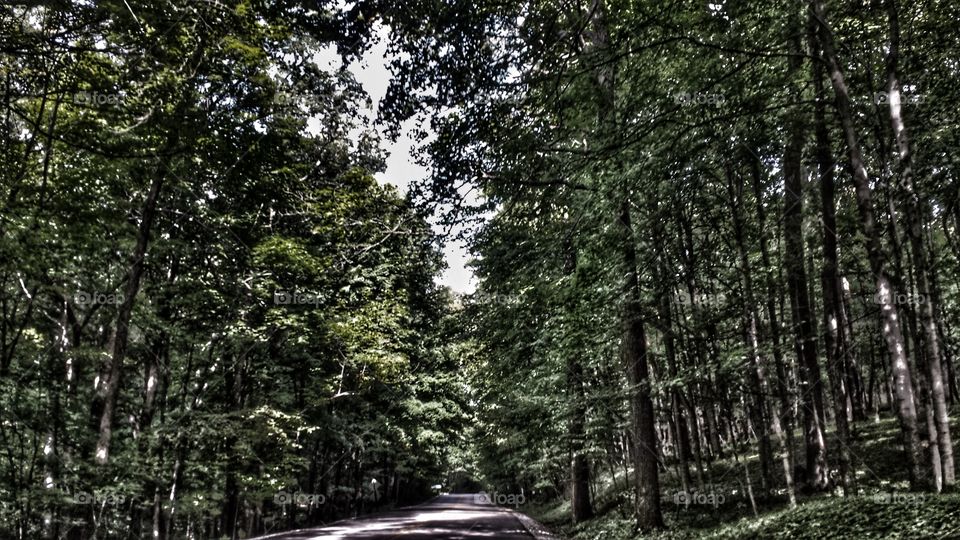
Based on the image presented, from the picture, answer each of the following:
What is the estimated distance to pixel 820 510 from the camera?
806cm

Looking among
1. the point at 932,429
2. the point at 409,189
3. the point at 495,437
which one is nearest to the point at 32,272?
the point at 409,189

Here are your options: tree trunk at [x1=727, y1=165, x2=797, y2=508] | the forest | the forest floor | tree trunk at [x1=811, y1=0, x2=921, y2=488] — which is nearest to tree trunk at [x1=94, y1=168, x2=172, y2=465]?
the forest

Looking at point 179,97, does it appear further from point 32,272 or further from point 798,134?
point 798,134

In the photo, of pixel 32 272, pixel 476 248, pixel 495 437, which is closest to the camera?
pixel 32 272

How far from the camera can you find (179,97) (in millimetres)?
8664

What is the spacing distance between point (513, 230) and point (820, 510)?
10.7 metres

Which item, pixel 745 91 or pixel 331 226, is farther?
pixel 331 226

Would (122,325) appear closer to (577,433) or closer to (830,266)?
(577,433)

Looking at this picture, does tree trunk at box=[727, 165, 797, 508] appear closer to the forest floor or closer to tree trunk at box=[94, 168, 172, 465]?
the forest floor

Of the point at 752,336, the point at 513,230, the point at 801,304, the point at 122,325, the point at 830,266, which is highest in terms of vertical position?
the point at 513,230

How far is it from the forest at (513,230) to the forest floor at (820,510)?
8 cm

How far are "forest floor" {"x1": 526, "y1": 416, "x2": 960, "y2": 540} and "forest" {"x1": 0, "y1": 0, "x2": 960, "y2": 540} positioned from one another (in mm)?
83

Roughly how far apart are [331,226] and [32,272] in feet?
27.0

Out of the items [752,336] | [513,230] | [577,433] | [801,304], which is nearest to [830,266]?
[752,336]
